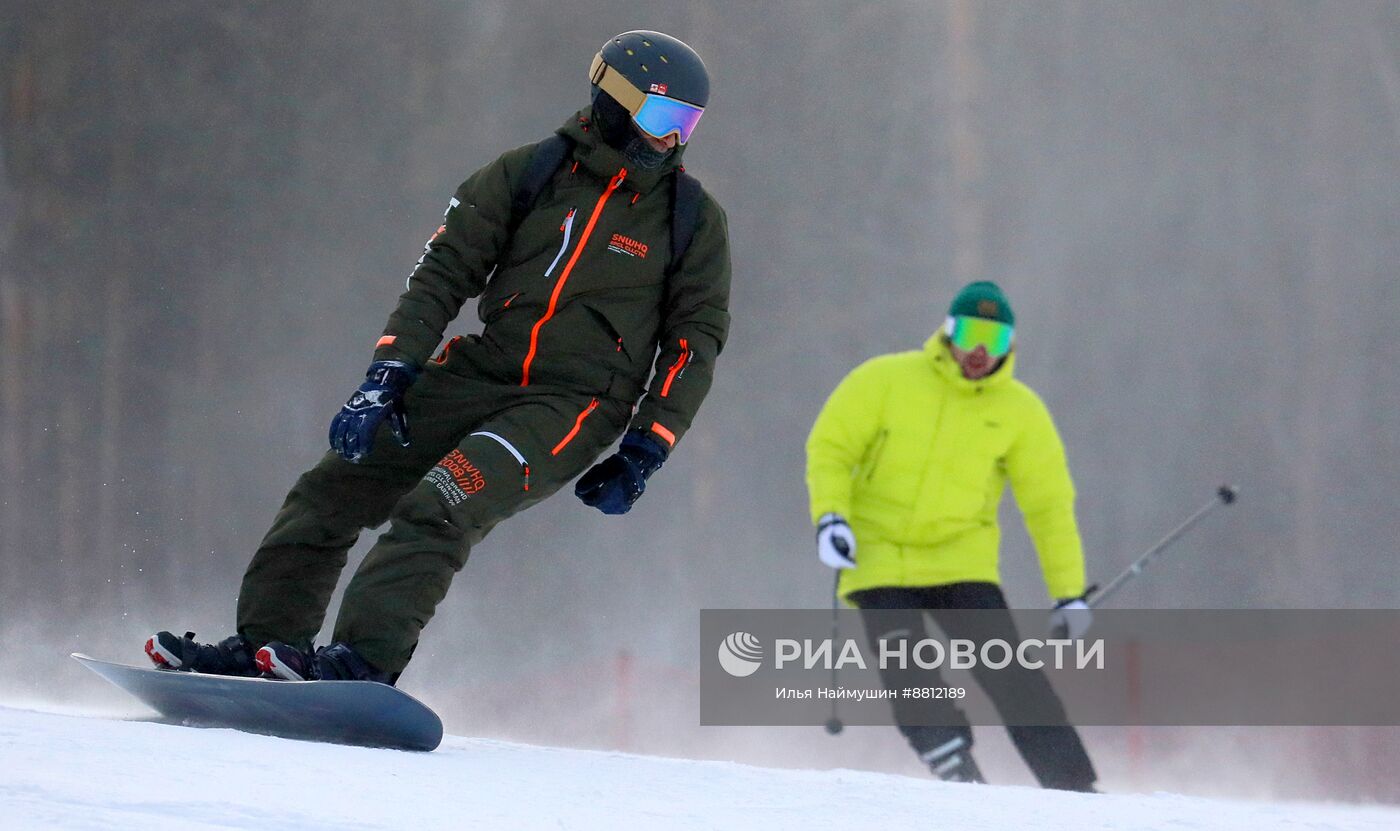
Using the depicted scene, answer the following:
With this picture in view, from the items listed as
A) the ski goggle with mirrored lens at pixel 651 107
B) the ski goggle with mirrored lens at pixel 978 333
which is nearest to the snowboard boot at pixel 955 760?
the ski goggle with mirrored lens at pixel 978 333

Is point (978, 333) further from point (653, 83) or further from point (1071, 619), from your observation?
point (653, 83)

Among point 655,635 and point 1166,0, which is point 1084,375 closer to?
point 1166,0

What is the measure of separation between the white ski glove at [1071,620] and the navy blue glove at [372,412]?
4.57 ft

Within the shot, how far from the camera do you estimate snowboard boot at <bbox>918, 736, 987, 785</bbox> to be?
9.48ft

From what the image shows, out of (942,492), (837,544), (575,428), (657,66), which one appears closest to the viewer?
(575,428)

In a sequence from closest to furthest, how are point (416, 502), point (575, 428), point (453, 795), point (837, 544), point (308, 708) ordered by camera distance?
point (453, 795)
point (308, 708)
point (416, 502)
point (575, 428)
point (837, 544)

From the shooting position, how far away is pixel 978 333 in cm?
294

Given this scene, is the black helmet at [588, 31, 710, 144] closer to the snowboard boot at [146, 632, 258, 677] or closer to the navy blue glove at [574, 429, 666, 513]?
the navy blue glove at [574, 429, 666, 513]

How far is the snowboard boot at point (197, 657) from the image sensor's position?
2.56m

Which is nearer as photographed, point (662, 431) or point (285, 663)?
point (285, 663)

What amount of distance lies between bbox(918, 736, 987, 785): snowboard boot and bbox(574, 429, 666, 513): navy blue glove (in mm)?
853

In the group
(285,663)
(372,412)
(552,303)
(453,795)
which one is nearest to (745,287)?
(552,303)

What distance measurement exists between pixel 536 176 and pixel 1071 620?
4.67 ft

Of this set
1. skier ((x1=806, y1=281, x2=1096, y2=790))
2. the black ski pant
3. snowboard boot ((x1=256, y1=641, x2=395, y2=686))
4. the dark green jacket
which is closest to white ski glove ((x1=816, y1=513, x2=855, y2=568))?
skier ((x1=806, y1=281, x2=1096, y2=790))
